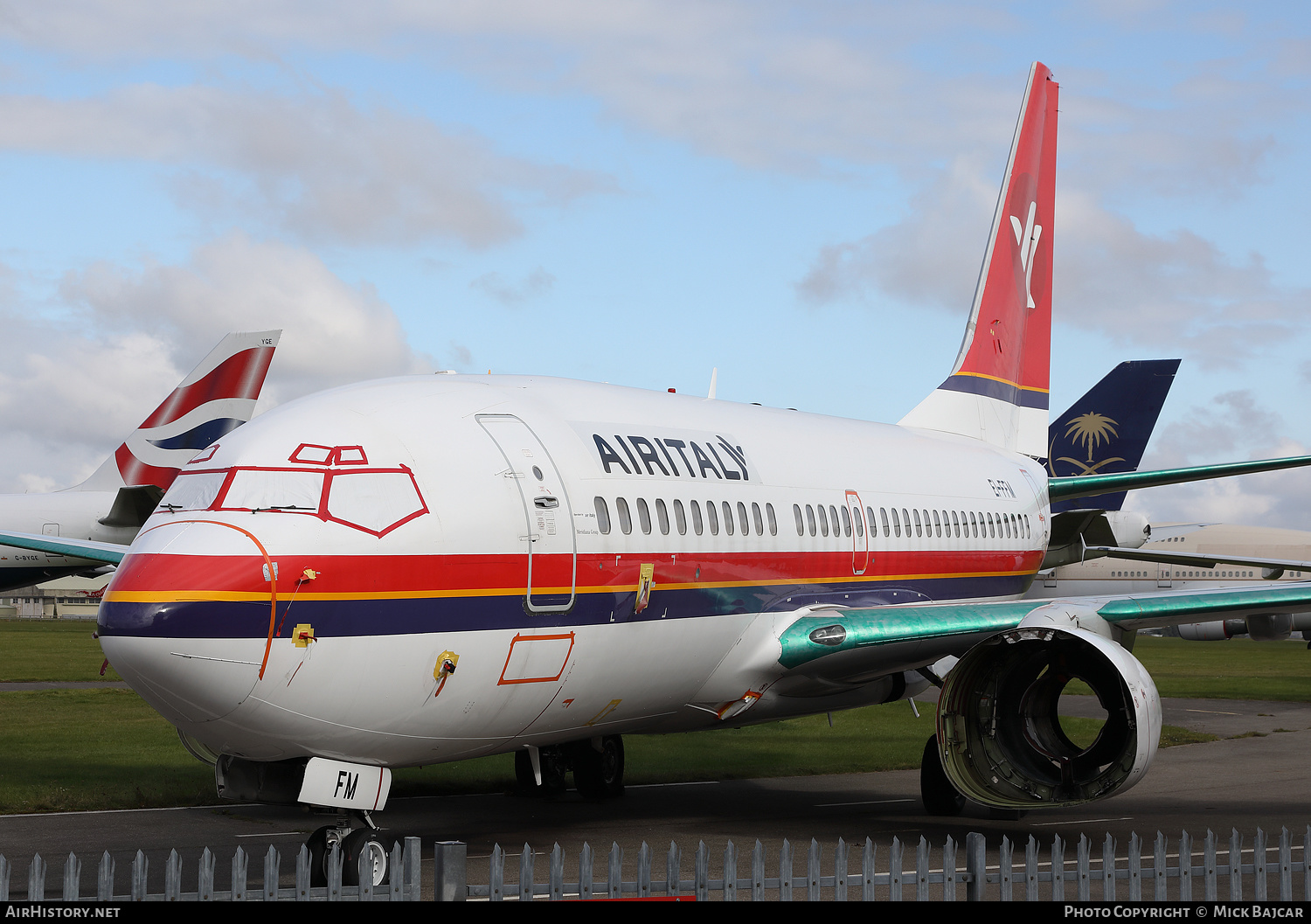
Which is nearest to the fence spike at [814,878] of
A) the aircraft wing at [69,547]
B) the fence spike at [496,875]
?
the fence spike at [496,875]

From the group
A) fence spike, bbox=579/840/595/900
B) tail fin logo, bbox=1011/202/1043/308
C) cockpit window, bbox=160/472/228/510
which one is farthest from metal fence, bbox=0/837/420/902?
tail fin logo, bbox=1011/202/1043/308

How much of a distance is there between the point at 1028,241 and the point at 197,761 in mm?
15199

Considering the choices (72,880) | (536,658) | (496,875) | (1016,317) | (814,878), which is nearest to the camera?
(72,880)

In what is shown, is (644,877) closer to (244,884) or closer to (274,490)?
(244,884)

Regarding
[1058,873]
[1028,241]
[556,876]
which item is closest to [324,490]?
[556,876]

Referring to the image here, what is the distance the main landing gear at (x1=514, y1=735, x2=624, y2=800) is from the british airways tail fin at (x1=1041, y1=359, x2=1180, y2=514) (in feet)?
85.2

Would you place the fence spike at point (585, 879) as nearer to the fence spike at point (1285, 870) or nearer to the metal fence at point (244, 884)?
the metal fence at point (244, 884)

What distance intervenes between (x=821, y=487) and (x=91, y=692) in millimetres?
20413

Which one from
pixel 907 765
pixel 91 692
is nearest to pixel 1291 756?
pixel 907 765

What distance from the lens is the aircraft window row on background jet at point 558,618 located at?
7.83m

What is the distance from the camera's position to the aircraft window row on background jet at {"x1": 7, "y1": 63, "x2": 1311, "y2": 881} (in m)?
7.83

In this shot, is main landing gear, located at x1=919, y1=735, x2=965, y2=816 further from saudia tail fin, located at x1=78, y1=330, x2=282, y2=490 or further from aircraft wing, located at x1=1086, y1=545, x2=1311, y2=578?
saudia tail fin, located at x1=78, y1=330, x2=282, y2=490

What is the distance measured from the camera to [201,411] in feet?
113

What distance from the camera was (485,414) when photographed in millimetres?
9797
